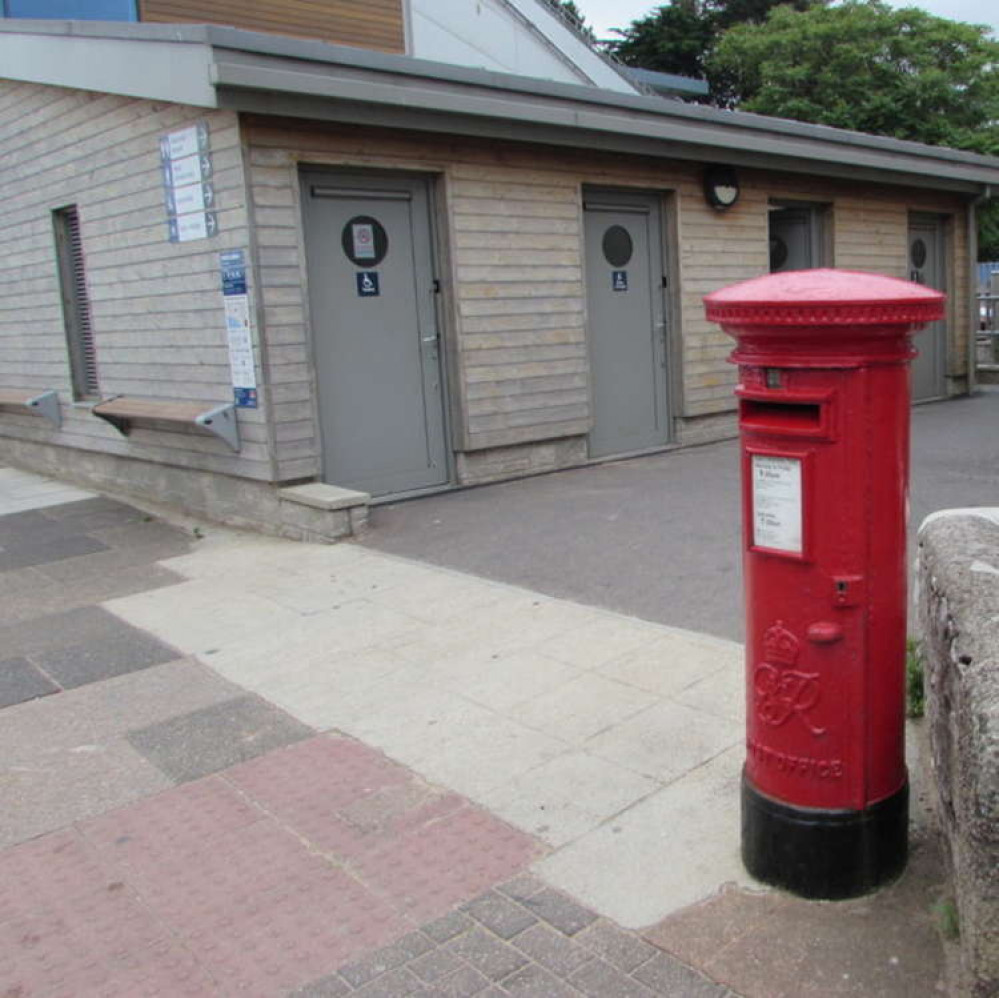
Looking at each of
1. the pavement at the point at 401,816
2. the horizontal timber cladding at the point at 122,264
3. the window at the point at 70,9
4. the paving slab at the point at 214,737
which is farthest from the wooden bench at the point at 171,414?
the window at the point at 70,9

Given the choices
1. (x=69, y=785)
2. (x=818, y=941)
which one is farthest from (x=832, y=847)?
(x=69, y=785)

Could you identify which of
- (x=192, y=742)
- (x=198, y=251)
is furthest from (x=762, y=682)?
(x=198, y=251)

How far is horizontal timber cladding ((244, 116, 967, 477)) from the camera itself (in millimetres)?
7598

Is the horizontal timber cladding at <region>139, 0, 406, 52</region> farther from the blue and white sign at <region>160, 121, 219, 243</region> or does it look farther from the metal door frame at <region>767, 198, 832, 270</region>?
the metal door frame at <region>767, 198, 832, 270</region>

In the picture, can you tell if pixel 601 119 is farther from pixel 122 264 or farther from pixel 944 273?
pixel 944 273

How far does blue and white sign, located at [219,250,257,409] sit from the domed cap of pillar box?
17.3 ft

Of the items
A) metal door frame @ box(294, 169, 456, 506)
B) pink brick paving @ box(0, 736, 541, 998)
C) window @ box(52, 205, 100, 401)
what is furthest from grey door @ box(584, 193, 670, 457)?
pink brick paving @ box(0, 736, 541, 998)

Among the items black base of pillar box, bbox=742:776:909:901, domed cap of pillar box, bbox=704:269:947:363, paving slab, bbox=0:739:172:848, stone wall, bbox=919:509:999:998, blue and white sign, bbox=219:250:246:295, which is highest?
blue and white sign, bbox=219:250:246:295

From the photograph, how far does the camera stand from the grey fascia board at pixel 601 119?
7082mm

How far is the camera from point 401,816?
11.7 ft

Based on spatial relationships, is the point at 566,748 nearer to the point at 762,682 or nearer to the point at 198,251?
the point at 762,682

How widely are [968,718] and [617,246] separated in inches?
342

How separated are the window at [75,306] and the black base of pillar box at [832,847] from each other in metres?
8.61

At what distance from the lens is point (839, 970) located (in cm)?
263
